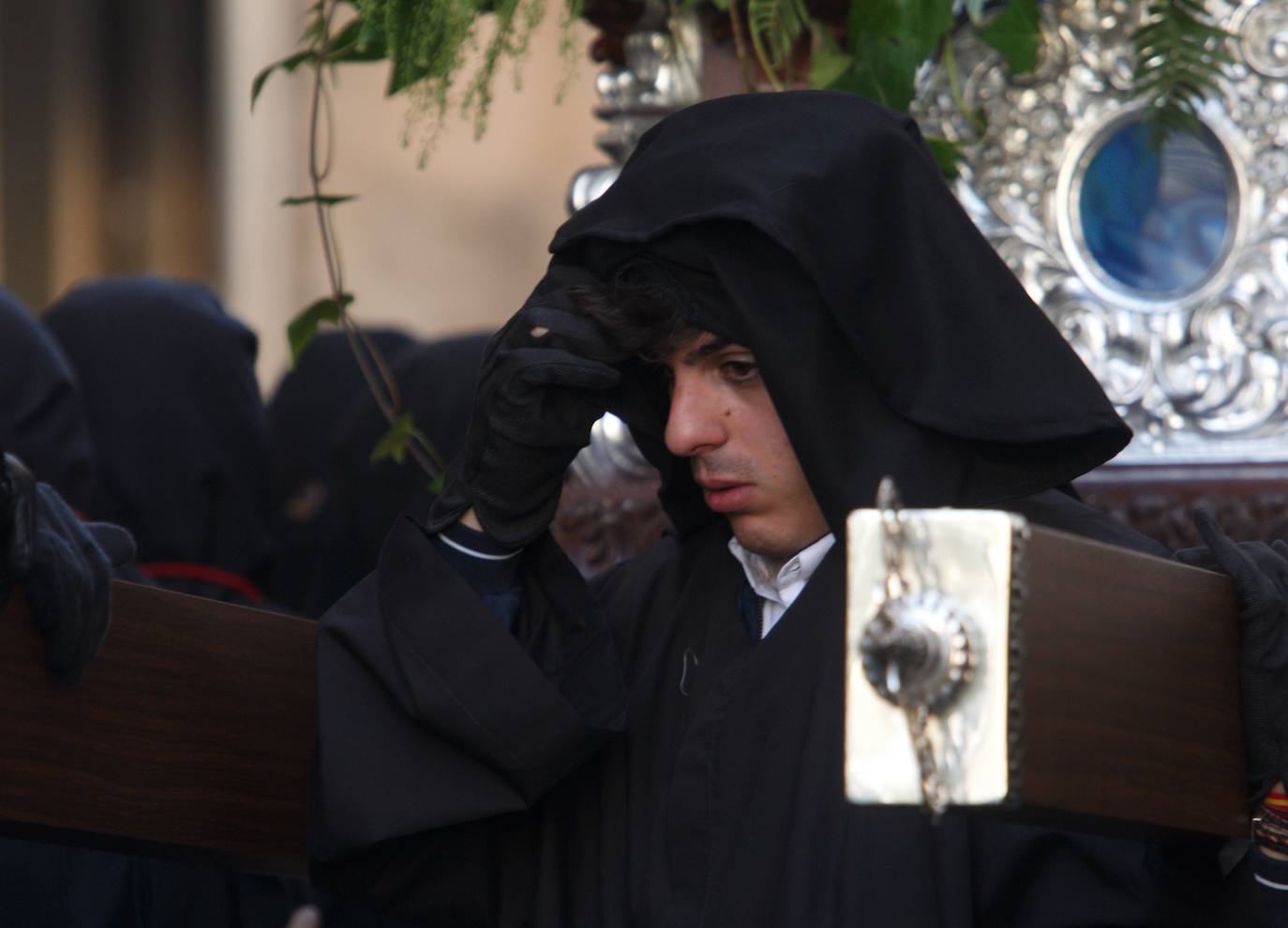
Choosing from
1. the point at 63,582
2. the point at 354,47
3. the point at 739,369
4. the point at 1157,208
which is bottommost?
the point at 63,582

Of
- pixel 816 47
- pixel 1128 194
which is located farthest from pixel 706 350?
pixel 1128 194

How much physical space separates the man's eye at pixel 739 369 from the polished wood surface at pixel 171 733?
0.68 meters

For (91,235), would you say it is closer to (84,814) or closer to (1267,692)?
(84,814)

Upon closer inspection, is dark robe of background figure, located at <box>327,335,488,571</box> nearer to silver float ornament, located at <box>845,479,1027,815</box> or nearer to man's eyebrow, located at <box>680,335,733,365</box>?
man's eyebrow, located at <box>680,335,733,365</box>

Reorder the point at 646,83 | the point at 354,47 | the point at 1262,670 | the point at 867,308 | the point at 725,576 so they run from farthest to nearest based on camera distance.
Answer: the point at 646,83 < the point at 354,47 < the point at 725,576 < the point at 867,308 < the point at 1262,670

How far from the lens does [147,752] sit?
245 cm

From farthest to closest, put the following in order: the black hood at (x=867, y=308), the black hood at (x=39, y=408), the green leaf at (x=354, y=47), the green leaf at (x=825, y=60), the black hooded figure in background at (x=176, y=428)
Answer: the black hooded figure in background at (x=176, y=428) → the black hood at (x=39, y=408) → the green leaf at (x=354, y=47) → the green leaf at (x=825, y=60) → the black hood at (x=867, y=308)

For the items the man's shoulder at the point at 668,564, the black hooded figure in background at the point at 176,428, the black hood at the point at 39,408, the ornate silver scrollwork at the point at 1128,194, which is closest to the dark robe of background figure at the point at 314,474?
the black hooded figure in background at the point at 176,428

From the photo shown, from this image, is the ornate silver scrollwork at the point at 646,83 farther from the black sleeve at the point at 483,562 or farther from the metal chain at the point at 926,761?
the metal chain at the point at 926,761

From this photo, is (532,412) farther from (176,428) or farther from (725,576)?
(176,428)

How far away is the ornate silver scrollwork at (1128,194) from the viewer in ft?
10.2

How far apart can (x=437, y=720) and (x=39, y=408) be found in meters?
1.72

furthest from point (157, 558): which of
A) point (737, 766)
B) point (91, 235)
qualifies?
point (91, 235)

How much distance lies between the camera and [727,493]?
2.50 metres
